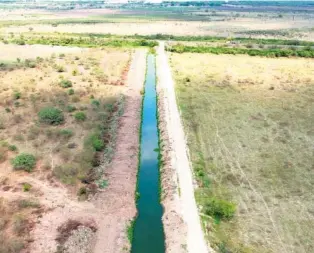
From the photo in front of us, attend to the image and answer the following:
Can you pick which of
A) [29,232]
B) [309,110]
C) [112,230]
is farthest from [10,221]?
[309,110]

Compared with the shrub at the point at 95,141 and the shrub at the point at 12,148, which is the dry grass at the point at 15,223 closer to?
the shrub at the point at 12,148

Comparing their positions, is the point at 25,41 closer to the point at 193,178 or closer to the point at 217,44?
the point at 217,44

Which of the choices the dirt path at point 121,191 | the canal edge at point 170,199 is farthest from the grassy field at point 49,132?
the canal edge at point 170,199

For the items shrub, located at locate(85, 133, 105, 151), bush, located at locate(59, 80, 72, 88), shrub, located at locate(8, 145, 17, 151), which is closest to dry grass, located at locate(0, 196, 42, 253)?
shrub, located at locate(8, 145, 17, 151)

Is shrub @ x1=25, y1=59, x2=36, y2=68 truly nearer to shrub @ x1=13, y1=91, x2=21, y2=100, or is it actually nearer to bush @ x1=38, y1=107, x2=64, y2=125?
shrub @ x1=13, y1=91, x2=21, y2=100

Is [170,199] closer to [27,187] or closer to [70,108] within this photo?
[27,187]

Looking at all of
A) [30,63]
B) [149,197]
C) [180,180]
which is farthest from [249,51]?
[149,197]
